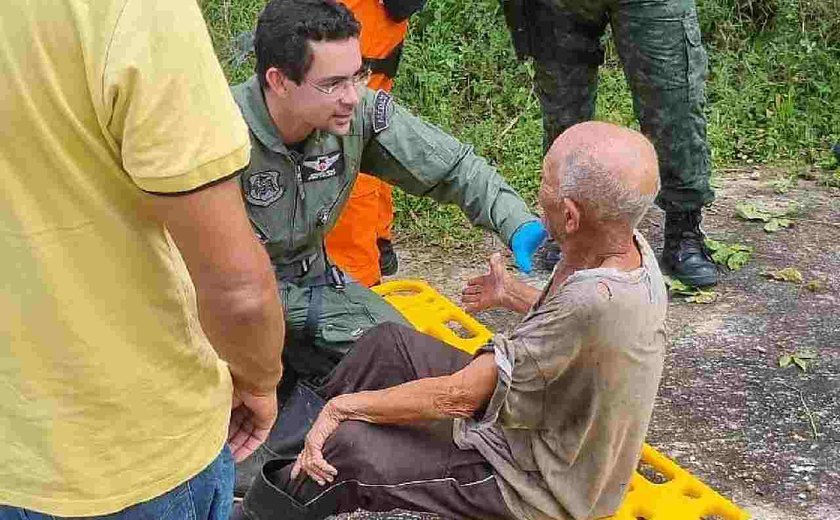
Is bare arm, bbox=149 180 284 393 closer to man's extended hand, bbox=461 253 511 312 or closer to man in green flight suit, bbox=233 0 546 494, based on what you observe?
man's extended hand, bbox=461 253 511 312

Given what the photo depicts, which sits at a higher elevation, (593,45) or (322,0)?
(322,0)

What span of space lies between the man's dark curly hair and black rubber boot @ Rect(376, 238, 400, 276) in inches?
60.0

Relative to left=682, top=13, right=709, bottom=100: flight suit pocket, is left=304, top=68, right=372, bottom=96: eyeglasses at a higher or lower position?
higher

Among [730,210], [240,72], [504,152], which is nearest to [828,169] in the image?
[730,210]

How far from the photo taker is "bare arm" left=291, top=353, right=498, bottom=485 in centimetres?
223

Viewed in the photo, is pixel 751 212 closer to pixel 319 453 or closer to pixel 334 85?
pixel 334 85

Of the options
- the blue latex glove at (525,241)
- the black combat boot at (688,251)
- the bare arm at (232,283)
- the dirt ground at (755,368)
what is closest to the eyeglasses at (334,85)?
the blue latex glove at (525,241)

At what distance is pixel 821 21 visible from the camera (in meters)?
6.27

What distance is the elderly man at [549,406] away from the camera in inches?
84.3

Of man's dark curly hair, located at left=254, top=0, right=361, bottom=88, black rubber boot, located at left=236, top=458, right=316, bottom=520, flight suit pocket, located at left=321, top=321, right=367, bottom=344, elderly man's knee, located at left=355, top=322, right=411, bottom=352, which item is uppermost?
man's dark curly hair, located at left=254, top=0, right=361, bottom=88

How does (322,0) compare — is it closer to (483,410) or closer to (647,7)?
(483,410)

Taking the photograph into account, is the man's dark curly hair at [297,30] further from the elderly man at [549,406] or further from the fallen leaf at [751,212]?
the fallen leaf at [751,212]

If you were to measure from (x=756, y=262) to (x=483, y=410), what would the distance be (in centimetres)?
241

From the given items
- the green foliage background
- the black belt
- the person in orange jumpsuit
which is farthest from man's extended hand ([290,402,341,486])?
the green foliage background
